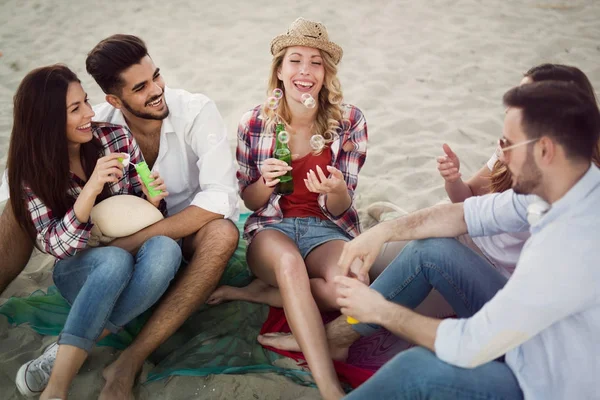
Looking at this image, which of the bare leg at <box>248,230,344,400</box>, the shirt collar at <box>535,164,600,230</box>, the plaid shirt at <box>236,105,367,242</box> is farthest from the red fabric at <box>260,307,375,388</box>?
the shirt collar at <box>535,164,600,230</box>

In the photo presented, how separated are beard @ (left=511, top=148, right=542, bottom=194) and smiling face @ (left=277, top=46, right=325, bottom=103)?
1.47 metres

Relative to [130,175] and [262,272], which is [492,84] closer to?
[262,272]

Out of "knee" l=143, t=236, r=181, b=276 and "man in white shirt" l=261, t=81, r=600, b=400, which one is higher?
"man in white shirt" l=261, t=81, r=600, b=400

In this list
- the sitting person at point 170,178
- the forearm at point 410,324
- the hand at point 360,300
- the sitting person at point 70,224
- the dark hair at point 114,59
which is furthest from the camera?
the dark hair at point 114,59

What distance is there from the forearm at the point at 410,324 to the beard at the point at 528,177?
587mm

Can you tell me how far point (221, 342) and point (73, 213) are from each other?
41.5 inches

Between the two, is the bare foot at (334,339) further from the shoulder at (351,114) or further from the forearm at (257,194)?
the shoulder at (351,114)

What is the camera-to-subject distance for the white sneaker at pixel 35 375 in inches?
110

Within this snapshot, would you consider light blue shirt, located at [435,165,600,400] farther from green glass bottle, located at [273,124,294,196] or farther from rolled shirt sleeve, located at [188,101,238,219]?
rolled shirt sleeve, located at [188,101,238,219]

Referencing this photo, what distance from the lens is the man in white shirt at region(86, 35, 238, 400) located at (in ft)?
9.62

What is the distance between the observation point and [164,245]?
9.61 feet

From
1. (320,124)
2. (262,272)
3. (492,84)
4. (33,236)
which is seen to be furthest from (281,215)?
(492,84)

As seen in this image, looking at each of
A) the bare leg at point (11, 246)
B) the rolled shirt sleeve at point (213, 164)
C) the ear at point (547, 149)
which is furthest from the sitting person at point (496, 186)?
the bare leg at point (11, 246)

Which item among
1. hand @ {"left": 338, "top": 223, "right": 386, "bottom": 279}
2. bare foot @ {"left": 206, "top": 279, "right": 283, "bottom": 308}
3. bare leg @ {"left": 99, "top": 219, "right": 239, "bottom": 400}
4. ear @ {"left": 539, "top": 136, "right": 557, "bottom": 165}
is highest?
ear @ {"left": 539, "top": 136, "right": 557, "bottom": 165}
